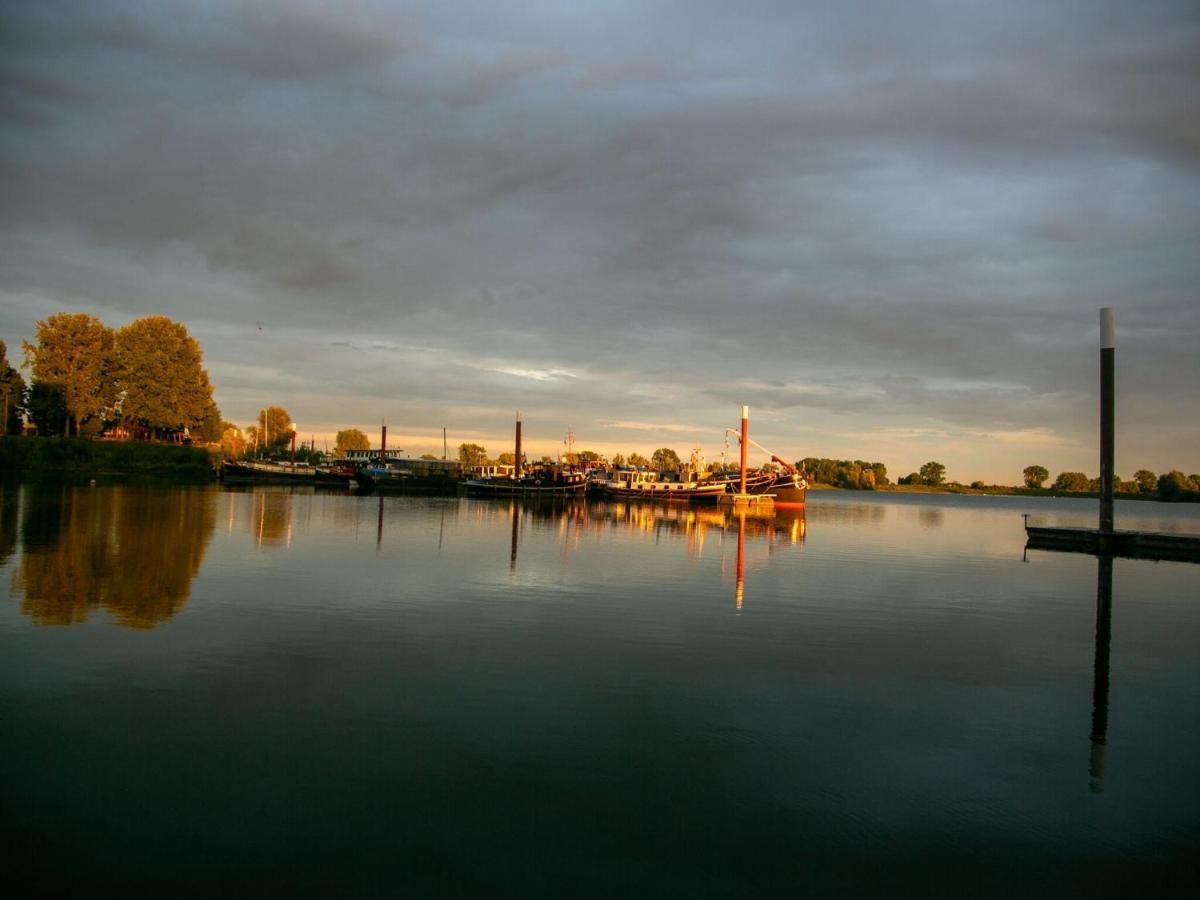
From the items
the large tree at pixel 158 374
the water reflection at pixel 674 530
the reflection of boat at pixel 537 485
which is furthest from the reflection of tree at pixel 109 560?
the large tree at pixel 158 374

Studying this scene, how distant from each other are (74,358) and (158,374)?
8.02 meters

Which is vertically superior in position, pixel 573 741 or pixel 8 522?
pixel 8 522

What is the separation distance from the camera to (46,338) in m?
85.4

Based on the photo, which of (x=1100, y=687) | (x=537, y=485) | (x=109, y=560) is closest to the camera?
(x=1100, y=687)

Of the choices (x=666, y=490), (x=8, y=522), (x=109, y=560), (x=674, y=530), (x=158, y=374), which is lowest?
(x=674, y=530)

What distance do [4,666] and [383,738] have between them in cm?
566

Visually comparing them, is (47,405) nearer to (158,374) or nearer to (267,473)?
(158,374)

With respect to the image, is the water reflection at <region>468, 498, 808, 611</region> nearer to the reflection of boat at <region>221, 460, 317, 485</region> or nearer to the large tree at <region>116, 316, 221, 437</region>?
the reflection of boat at <region>221, 460, 317, 485</region>

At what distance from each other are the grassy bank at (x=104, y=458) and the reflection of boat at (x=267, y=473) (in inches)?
110

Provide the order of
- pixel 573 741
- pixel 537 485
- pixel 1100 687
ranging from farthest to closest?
pixel 537 485 → pixel 1100 687 → pixel 573 741

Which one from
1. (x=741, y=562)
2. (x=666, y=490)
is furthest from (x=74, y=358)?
(x=741, y=562)

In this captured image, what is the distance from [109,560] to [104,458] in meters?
76.5

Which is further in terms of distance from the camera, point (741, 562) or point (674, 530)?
point (674, 530)

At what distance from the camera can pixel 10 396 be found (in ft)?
287
